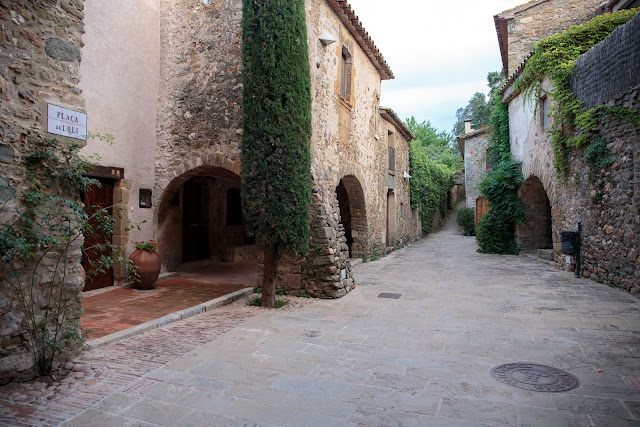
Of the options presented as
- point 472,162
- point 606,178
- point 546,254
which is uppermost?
point 472,162

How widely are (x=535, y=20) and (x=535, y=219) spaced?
24.1 feet

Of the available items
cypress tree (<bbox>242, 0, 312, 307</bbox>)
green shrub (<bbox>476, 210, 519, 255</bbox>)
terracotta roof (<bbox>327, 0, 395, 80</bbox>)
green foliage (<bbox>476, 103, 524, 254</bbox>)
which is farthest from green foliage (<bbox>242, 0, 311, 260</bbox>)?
green shrub (<bbox>476, 210, 519, 255</bbox>)

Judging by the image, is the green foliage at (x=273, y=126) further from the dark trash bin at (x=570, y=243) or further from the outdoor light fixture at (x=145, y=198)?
the dark trash bin at (x=570, y=243)

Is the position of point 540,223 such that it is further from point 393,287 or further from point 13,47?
point 13,47

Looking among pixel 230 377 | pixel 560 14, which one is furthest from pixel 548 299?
pixel 560 14

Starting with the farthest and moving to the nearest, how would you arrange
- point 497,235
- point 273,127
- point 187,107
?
point 497,235 → point 187,107 → point 273,127

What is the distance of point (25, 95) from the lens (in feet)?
10.5

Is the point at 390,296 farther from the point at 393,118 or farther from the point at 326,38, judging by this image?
the point at 393,118

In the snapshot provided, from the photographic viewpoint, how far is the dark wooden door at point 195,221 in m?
9.70

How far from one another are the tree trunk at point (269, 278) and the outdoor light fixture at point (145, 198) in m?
3.22

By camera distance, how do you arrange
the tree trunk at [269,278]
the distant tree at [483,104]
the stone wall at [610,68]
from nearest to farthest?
the tree trunk at [269,278], the stone wall at [610,68], the distant tree at [483,104]

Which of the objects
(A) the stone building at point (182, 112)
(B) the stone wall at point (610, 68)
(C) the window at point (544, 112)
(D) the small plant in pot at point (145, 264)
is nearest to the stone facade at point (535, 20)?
(C) the window at point (544, 112)

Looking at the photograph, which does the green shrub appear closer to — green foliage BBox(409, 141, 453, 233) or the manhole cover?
green foliage BBox(409, 141, 453, 233)

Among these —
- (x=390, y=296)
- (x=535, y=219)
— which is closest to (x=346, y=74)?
(x=390, y=296)
